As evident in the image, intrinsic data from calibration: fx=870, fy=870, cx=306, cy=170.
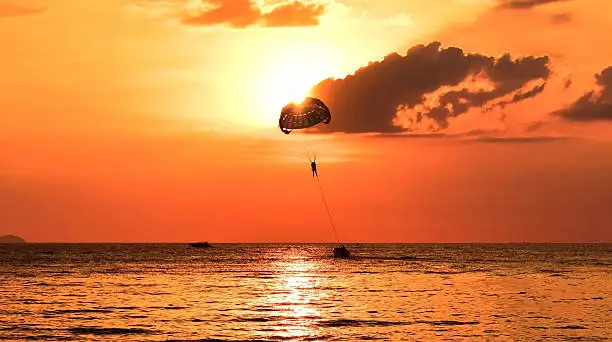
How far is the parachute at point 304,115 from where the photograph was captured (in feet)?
249

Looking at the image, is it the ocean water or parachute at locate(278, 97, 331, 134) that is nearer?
the ocean water

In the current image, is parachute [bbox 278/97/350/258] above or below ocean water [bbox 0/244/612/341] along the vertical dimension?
above

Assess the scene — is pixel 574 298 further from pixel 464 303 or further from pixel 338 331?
pixel 338 331

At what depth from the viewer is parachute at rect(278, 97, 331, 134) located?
249 feet

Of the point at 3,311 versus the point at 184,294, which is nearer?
the point at 3,311

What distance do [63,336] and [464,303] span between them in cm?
3413

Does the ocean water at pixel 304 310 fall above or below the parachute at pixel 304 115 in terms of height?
below

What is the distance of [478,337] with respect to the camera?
48.9m

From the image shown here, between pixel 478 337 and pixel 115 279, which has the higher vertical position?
pixel 115 279

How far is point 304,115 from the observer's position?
3022 inches

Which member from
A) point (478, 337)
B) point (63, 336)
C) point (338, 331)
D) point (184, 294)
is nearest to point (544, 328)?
point (478, 337)

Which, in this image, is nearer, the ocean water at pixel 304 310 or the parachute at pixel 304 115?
the ocean water at pixel 304 310

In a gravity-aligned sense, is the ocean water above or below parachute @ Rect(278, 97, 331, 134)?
below

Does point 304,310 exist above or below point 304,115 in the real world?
below
